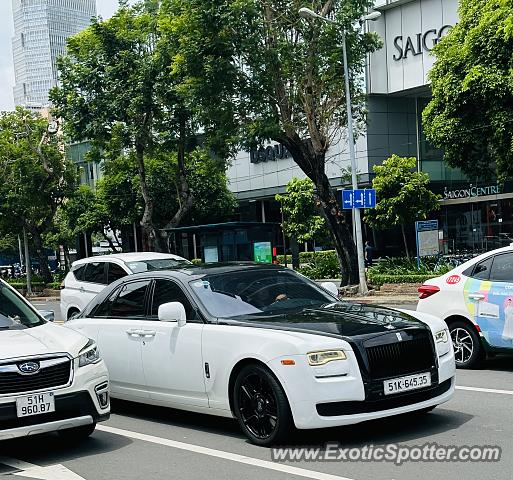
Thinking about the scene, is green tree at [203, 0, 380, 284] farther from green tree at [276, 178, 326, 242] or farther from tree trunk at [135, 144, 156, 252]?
green tree at [276, 178, 326, 242]

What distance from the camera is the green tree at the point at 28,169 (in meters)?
42.3

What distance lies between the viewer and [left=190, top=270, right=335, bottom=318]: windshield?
7.57 m

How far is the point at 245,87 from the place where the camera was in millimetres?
24469

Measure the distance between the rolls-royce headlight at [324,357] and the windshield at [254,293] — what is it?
3.79 feet

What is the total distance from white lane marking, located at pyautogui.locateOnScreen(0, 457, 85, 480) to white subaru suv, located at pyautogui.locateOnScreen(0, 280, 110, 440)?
1.00 ft

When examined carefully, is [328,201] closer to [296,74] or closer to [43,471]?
A: [296,74]

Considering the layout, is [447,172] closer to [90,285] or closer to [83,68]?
[83,68]

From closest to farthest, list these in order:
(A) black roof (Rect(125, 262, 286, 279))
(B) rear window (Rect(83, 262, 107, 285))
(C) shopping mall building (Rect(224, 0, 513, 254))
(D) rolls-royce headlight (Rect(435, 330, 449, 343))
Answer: (D) rolls-royce headlight (Rect(435, 330, 449, 343)) < (A) black roof (Rect(125, 262, 286, 279)) < (B) rear window (Rect(83, 262, 107, 285)) < (C) shopping mall building (Rect(224, 0, 513, 254))

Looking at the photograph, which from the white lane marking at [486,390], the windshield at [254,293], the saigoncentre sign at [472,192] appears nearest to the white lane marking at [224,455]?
the windshield at [254,293]

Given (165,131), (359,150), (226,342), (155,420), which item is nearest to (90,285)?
(155,420)

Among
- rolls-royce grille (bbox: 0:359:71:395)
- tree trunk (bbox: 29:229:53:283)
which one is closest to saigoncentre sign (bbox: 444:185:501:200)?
tree trunk (bbox: 29:229:53:283)

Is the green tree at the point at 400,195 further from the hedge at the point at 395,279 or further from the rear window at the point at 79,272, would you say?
the rear window at the point at 79,272

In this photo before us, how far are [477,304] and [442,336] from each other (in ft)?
9.40

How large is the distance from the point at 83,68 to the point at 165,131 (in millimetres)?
4283
